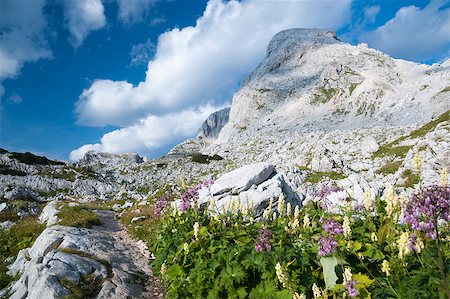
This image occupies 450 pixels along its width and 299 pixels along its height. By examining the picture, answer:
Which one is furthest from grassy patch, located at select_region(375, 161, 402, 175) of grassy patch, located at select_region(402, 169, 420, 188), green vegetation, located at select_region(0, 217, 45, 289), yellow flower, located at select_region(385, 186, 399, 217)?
green vegetation, located at select_region(0, 217, 45, 289)

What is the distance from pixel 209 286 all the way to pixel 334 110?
133m

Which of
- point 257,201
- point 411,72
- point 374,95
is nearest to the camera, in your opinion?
point 257,201

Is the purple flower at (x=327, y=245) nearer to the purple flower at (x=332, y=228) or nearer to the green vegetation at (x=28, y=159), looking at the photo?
the purple flower at (x=332, y=228)

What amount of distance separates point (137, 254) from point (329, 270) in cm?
1210

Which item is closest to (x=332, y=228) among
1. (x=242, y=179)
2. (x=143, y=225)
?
(x=242, y=179)

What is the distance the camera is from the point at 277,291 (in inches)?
234

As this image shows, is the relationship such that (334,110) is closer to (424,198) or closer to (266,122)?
(266,122)

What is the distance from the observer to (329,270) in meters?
5.92

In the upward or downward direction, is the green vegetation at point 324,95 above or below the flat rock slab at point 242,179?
above

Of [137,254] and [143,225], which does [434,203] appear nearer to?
[137,254]

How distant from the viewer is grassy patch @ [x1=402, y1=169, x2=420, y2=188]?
26.5 meters

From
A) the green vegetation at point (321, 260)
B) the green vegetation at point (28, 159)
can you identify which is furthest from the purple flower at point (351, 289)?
the green vegetation at point (28, 159)

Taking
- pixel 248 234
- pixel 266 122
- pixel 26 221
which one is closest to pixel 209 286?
pixel 248 234

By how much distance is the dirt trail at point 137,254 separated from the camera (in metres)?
11.3
